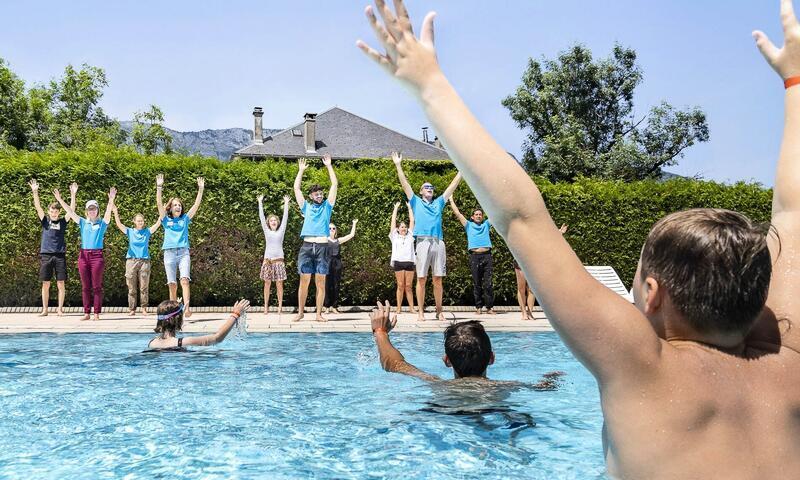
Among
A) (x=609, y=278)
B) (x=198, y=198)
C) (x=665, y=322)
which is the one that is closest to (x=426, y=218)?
(x=609, y=278)

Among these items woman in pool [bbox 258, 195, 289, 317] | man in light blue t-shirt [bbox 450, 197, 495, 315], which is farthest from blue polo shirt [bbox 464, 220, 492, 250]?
woman in pool [bbox 258, 195, 289, 317]

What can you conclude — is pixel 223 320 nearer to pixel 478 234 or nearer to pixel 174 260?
pixel 174 260

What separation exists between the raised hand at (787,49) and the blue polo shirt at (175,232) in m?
11.6

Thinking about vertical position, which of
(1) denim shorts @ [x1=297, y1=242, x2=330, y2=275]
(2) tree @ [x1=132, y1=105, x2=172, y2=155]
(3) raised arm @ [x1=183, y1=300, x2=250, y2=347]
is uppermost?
(2) tree @ [x1=132, y1=105, x2=172, y2=155]

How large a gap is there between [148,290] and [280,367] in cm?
736

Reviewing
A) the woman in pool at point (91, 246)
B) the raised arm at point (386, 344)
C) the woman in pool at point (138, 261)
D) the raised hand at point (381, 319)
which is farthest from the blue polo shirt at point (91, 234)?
the raised hand at point (381, 319)

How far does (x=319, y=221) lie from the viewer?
40.5ft

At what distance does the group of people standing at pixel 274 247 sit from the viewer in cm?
1234

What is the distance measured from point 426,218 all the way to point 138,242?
5.35m

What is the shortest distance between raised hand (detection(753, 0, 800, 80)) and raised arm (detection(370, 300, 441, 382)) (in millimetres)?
3221

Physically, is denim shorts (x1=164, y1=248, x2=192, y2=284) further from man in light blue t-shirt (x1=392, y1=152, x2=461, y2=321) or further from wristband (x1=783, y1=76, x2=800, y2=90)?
wristband (x1=783, y1=76, x2=800, y2=90)

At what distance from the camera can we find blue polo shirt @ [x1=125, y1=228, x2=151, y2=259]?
1306 centimetres

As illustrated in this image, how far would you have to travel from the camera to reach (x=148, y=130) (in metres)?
44.9

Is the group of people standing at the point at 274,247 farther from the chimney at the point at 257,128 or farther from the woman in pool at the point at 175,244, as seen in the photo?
the chimney at the point at 257,128
